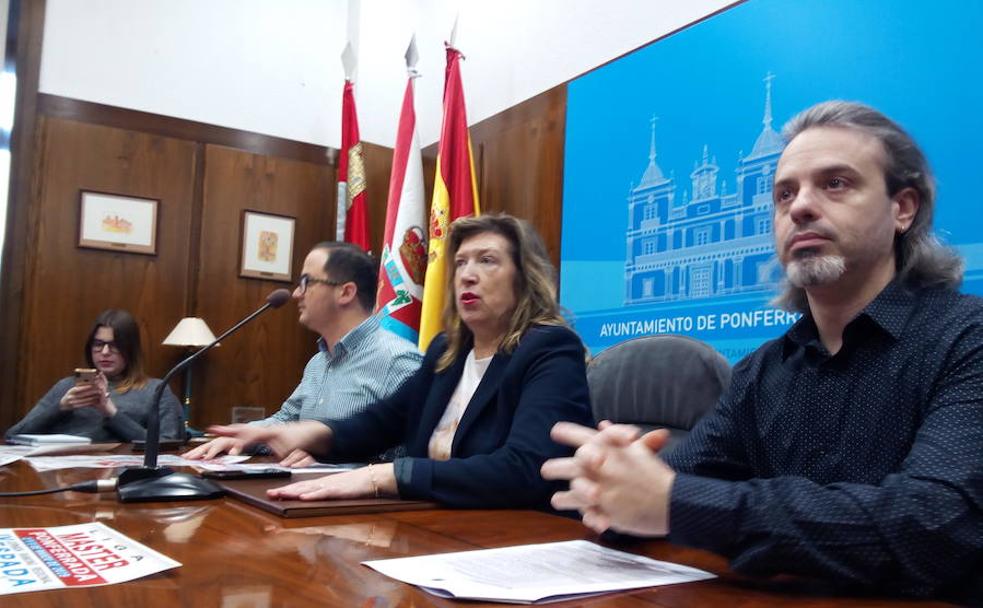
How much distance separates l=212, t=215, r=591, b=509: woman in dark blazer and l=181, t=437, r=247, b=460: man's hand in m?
0.12

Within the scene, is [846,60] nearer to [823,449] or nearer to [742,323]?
[742,323]

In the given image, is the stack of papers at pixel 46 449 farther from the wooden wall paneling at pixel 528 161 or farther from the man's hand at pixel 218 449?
the wooden wall paneling at pixel 528 161

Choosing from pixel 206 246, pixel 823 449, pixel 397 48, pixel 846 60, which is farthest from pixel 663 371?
pixel 397 48

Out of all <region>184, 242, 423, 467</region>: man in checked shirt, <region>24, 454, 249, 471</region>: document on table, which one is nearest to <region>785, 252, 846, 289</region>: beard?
<region>24, 454, 249, 471</region>: document on table

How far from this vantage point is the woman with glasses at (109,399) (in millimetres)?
2735

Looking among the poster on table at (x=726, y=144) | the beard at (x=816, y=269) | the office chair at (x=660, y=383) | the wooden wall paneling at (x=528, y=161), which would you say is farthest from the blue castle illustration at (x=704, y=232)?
the beard at (x=816, y=269)

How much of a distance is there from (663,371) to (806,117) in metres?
0.59

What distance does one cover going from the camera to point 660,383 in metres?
1.67

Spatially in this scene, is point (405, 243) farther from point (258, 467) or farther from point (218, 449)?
point (258, 467)

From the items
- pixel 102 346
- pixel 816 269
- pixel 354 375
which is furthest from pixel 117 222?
pixel 816 269

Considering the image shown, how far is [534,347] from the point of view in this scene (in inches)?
65.9

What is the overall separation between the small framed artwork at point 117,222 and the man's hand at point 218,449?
2.67 m

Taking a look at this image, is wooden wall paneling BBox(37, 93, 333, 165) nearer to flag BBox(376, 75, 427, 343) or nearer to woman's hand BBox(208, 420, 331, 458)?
flag BBox(376, 75, 427, 343)

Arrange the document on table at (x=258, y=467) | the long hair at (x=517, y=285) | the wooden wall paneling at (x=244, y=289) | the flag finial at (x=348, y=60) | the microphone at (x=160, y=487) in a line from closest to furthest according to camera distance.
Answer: the microphone at (x=160, y=487)
the document on table at (x=258, y=467)
the long hair at (x=517, y=285)
the wooden wall paneling at (x=244, y=289)
the flag finial at (x=348, y=60)
